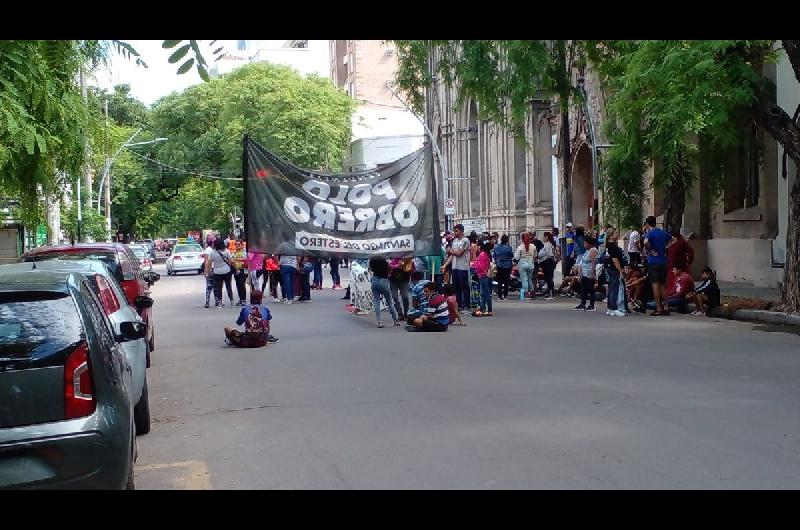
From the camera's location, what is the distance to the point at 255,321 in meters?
15.2

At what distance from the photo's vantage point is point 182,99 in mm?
68062

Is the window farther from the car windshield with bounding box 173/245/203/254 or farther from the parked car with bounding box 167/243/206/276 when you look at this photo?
the car windshield with bounding box 173/245/203/254

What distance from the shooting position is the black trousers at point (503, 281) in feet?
81.8

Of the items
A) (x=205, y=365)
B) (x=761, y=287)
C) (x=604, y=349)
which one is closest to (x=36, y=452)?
(x=205, y=365)

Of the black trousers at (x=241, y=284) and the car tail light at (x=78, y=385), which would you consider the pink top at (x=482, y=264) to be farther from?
the car tail light at (x=78, y=385)

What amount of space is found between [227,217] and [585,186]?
46113mm

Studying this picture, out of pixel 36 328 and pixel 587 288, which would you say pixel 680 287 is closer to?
pixel 587 288

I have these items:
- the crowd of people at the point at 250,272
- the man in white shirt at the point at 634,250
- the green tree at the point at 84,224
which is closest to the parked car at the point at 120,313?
the crowd of people at the point at 250,272

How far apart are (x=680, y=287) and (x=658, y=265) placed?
0.77 metres

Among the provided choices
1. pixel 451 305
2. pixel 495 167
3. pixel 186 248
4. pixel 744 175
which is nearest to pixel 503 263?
pixel 451 305

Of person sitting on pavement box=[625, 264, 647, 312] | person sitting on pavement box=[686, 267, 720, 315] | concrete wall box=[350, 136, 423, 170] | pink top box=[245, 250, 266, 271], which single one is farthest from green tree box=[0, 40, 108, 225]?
concrete wall box=[350, 136, 423, 170]

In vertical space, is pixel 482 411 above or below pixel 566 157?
below

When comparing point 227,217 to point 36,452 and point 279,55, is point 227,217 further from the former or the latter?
point 36,452

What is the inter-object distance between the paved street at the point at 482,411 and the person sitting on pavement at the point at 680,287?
125 inches
